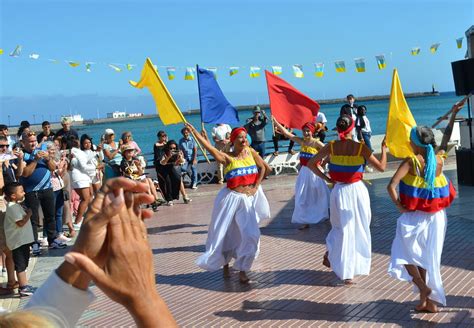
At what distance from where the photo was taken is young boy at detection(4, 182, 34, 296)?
7688 millimetres

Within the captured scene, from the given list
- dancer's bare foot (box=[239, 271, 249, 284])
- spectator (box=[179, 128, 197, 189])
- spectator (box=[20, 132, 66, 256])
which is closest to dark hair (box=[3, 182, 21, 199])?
spectator (box=[20, 132, 66, 256])

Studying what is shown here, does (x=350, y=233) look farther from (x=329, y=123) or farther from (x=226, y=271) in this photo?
(x=329, y=123)

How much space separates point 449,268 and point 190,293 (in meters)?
3.13

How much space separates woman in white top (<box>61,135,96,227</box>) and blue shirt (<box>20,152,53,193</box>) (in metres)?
1.47

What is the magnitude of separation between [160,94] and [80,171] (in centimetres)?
331

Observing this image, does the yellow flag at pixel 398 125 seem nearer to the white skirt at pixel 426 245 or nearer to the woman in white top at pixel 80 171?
the white skirt at pixel 426 245

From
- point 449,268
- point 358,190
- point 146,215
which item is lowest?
point 449,268

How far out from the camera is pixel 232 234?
8016 millimetres

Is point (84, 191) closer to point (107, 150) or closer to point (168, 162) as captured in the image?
point (107, 150)

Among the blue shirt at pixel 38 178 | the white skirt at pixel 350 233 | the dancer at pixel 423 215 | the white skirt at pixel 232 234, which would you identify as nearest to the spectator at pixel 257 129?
the blue shirt at pixel 38 178

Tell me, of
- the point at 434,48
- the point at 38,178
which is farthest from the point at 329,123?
the point at 38,178

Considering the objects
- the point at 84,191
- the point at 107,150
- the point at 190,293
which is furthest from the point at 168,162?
the point at 190,293

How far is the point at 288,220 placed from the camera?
1194 cm

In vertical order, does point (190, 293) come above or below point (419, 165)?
below
